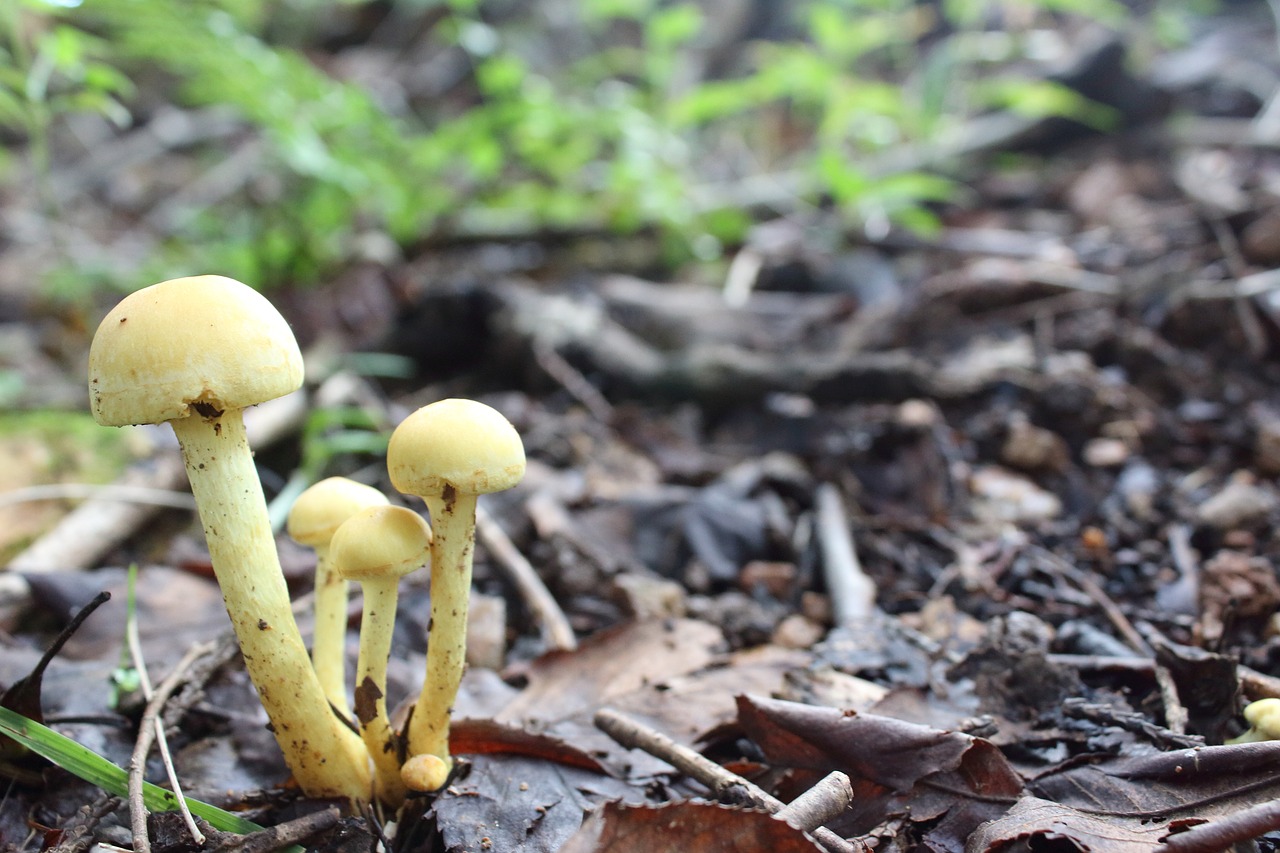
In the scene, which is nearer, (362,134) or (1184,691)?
(1184,691)

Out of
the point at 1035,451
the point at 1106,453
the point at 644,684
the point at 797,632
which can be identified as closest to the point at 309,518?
the point at 644,684

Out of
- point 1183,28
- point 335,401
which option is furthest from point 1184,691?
point 1183,28

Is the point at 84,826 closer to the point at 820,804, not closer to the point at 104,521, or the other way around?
the point at 820,804

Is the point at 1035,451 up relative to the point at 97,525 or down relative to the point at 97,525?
down

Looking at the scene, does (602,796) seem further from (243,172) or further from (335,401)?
(243,172)

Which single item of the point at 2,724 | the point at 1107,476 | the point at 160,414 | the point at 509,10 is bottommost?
the point at 1107,476

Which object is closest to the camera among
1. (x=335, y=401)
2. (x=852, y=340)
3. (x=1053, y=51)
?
(x=335, y=401)

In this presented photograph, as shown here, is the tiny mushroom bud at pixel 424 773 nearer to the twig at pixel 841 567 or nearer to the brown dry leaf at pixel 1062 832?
the brown dry leaf at pixel 1062 832

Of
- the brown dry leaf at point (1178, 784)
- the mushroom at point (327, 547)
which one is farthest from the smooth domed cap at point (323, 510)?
the brown dry leaf at point (1178, 784)
